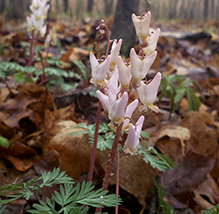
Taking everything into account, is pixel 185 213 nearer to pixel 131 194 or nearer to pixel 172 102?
pixel 131 194

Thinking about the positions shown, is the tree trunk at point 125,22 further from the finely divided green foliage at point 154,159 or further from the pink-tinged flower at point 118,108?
the pink-tinged flower at point 118,108

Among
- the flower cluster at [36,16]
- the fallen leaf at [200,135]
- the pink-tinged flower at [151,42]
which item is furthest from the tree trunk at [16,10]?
the pink-tinged flower at [151,42]

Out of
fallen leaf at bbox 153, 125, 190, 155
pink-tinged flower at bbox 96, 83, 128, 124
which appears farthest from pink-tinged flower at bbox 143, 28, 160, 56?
fallen leaf at bbox 153, 125, 190, 155

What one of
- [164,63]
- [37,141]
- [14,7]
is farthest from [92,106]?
[14,7]

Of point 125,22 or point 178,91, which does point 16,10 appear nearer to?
point 125,22

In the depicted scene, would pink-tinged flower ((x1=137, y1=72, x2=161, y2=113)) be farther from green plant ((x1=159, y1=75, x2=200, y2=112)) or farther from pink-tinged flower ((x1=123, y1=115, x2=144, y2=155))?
green plant ((x1=159, y1=75, x2=200, y2=112))

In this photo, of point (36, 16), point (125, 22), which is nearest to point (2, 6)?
point (36, 16)
